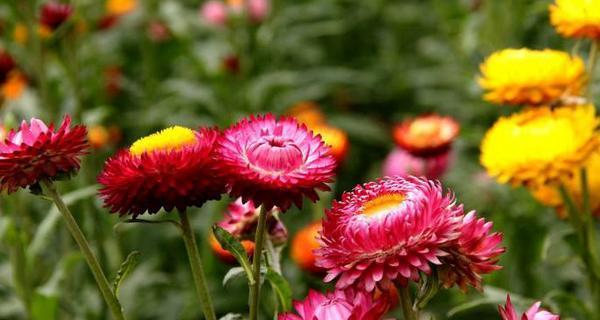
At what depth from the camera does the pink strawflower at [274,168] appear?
972mm

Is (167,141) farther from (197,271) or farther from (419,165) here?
(419,165)

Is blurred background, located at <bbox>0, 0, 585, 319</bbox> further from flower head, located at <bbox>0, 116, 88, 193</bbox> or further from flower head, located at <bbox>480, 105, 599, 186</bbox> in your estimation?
flower head, located at <bbox>0, 116, 88, 193</bbox>

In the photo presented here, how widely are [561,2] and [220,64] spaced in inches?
73.5

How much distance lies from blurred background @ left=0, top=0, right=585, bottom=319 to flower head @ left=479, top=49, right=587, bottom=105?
0.35 meters

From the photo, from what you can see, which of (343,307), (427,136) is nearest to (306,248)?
(427,136)

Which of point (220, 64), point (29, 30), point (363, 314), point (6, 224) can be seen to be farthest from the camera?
point (220, 64)

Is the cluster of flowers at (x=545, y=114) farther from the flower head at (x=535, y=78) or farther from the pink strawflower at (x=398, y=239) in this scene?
the pink strawflower at (x=398, y=239)

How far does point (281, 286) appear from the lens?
45.3 inches

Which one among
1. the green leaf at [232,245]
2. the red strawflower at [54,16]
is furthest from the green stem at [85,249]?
the red strawflower at [54,16]

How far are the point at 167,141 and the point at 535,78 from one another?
0.77m

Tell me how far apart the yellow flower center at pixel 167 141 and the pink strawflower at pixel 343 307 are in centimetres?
23

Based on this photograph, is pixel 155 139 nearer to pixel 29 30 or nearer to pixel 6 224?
pixel 6 224

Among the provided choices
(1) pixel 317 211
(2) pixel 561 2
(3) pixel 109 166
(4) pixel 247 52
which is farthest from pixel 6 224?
(4) pixel 247 52

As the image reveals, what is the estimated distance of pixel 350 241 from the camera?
3.09ft
